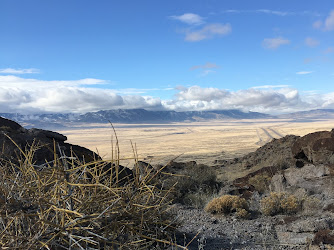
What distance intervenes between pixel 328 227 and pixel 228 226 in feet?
6.99

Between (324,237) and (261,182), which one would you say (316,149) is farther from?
(324,237)

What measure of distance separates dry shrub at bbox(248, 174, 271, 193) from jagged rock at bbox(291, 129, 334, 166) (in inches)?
69.6

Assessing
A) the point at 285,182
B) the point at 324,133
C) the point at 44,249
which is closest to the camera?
the point at 44,249

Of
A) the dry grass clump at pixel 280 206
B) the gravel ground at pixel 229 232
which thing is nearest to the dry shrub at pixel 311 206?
the dry grass clump at pixel 280 206

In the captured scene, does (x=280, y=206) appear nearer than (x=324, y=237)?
No

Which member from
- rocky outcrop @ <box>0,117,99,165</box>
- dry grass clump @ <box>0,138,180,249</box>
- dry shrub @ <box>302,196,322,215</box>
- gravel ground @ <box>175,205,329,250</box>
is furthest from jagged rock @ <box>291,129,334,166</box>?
dry grass clump @ <box>0,138,180,249</box>

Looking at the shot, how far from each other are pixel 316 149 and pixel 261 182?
9.01 feet

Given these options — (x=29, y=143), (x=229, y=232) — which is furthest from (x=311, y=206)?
(x=29, y=143)

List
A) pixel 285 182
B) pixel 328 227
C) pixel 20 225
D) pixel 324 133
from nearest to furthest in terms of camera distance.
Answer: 1. pixel 20 225
2. pixel 328 227
3. pixel 285 182
4. pixel 324 133

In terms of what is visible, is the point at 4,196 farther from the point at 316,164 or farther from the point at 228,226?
the point at 316,164

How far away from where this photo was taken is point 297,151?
555 inches

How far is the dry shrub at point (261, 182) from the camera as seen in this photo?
39.4 feet

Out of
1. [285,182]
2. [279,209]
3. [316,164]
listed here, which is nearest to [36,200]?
[279,209]

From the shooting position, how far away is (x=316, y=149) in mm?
12898
